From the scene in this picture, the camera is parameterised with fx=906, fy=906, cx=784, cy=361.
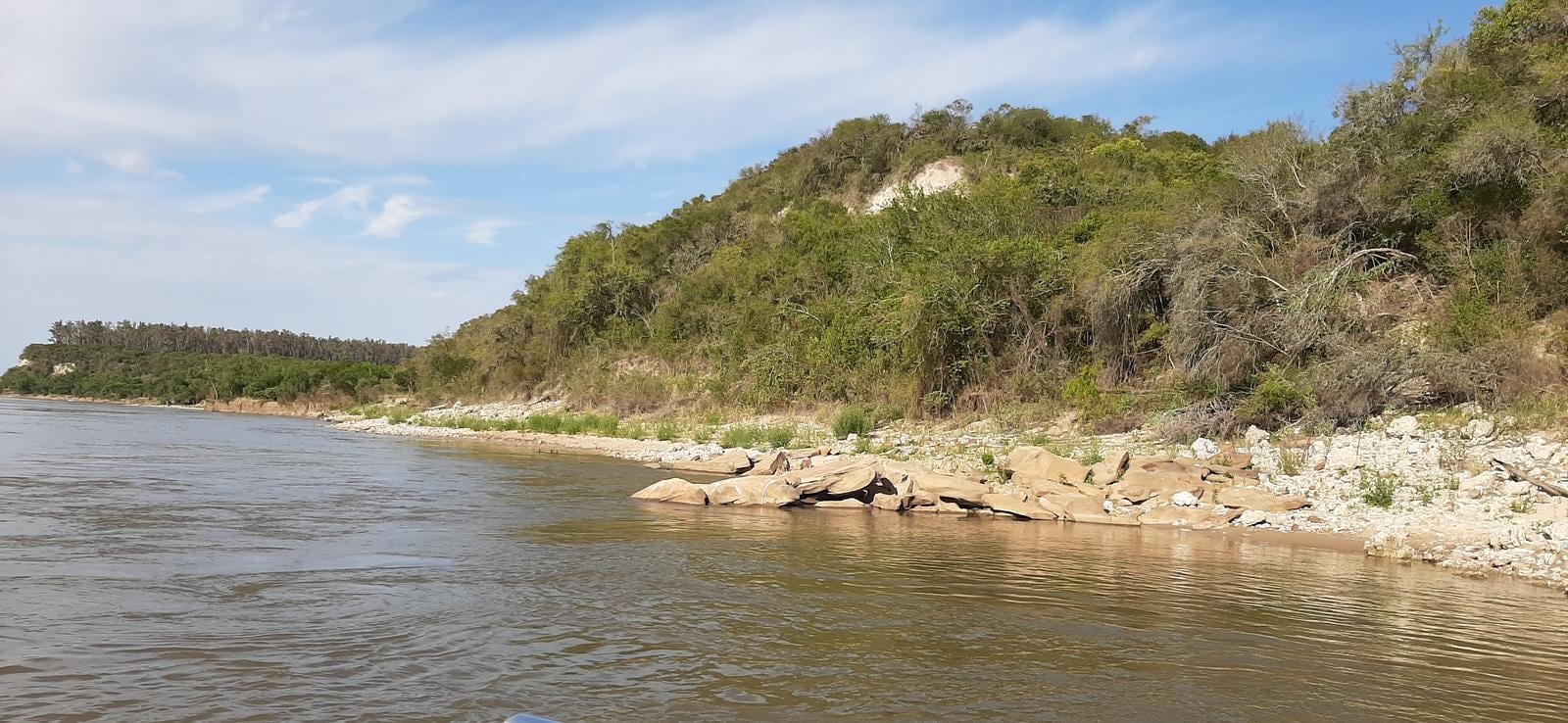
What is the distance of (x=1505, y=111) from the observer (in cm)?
1958

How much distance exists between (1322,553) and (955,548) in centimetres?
523

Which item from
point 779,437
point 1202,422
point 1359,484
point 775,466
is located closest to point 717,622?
point 775,466

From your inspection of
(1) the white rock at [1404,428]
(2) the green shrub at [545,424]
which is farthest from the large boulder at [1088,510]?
(2) the green shrub at [545,424]

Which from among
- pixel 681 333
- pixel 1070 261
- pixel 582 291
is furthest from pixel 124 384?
pixel 1070 261

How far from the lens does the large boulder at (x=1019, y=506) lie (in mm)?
16172

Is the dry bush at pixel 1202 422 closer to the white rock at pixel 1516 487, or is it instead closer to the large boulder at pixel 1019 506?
the large boulder at pixel 1019 506

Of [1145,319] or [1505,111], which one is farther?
[1145,319]

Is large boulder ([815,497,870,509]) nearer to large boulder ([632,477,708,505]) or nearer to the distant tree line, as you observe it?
large boulder ([632,477,708,505])

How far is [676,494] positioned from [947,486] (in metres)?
5.23

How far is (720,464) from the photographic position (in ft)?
74.2

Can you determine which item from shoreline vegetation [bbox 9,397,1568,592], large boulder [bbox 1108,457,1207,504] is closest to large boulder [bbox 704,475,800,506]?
shoreline vegetation [bbox 9,397,1568,592]

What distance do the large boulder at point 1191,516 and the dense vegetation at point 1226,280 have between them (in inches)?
193

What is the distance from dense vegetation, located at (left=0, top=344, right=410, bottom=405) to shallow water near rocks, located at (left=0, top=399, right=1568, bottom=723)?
65738 mm

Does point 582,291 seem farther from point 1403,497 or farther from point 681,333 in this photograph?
point 1403,497
